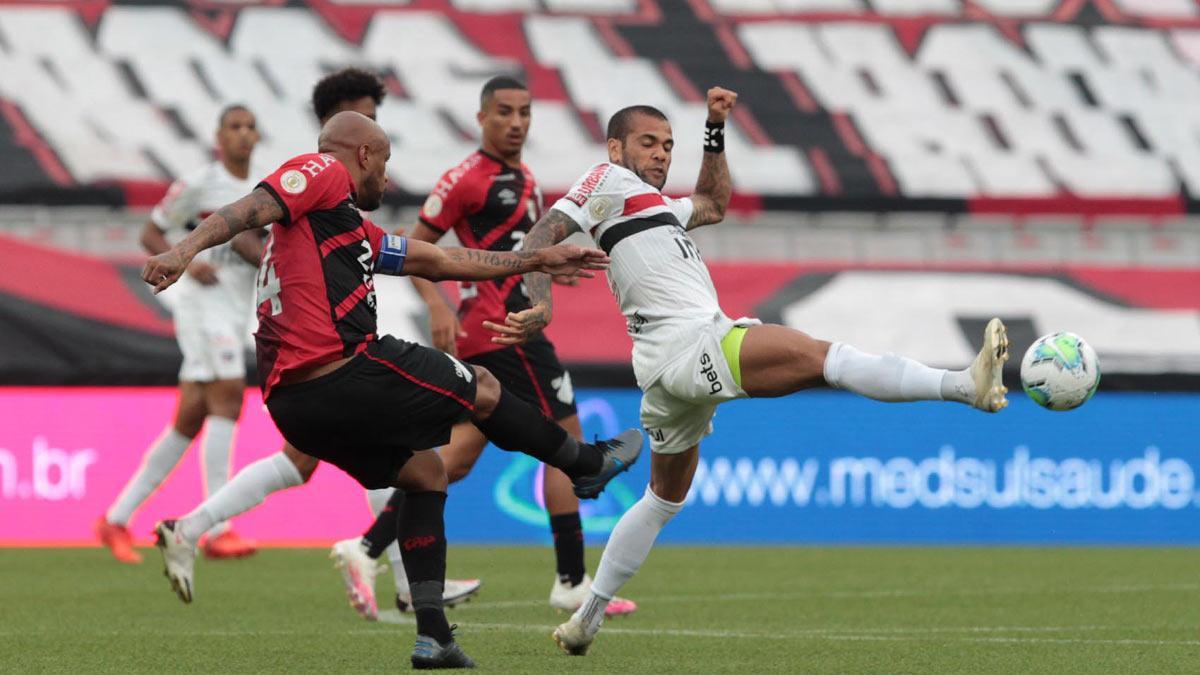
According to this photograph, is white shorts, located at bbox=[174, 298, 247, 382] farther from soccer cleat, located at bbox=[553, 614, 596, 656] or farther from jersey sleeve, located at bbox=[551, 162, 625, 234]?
soccer cleat, located at bbox=[553, 614, 596, 656]

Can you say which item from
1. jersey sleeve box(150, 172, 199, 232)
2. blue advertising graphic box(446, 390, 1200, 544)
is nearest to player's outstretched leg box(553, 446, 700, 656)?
jersey sleeve box(150, 172, 199, 232)

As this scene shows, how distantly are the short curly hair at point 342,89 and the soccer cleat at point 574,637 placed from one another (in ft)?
9.15

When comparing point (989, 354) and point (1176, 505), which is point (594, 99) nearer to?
point (1176, 505)

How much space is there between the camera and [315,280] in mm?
5875

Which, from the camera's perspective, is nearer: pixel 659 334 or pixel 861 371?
pixel 861 371

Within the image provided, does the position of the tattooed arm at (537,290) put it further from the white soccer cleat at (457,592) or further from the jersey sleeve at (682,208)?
the white soccer cleat at (457,592)

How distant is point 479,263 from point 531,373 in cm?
249

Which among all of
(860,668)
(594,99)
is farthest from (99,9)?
(860,668)

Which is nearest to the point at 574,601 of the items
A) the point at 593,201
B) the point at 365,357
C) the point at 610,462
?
the point at 610,462

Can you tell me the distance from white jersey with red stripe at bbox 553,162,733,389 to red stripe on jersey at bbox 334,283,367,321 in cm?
91

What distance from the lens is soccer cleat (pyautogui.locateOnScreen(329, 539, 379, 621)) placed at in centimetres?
794

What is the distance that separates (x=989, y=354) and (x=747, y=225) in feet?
41.8

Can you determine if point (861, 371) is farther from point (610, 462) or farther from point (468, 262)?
point (468, 262)

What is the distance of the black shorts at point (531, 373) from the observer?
861cm
